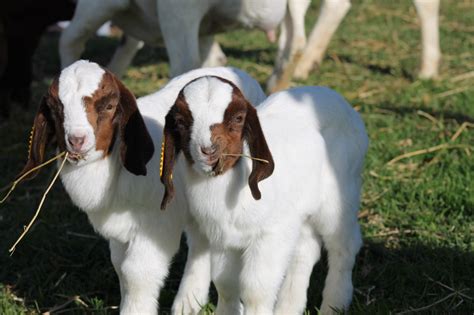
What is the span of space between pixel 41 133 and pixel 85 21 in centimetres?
278

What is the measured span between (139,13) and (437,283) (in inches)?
114

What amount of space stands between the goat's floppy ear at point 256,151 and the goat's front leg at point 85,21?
3024 millimetres

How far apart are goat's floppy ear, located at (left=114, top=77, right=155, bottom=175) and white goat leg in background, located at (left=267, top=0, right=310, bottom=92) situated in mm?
3563

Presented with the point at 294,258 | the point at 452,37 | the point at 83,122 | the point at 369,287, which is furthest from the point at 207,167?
the point at 452,37

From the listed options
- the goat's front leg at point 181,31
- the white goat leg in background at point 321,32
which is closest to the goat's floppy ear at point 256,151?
the goat's front leg at point 181,31

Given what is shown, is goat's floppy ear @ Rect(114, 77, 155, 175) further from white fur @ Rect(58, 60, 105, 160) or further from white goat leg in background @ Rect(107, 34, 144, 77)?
white goat leg in background @ Rect(107, 34, 144, 77)

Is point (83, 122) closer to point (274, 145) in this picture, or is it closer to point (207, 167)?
point (207, 167)

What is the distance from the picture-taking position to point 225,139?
3.22m

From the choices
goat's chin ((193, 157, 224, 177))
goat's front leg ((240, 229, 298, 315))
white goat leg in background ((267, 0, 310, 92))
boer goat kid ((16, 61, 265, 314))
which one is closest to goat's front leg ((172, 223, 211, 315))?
boer goat kid ((16, 61, 265, 314))

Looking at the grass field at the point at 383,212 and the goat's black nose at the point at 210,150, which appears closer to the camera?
the goat's black nose at the point at 210,150

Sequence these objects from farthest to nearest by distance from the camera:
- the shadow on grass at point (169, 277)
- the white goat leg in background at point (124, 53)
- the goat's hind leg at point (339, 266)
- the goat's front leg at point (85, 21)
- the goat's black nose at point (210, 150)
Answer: the white goat leg in background at point (124, 53) → the goat's front leg at point (85, 21) → the shadow on grass at point (169, 277) → the goat's hind leg at point (339, 266) → the goat's black nose at point (210, 150)

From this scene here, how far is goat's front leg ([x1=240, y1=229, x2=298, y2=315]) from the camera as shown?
136 inches

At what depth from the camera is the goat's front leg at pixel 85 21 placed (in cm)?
613

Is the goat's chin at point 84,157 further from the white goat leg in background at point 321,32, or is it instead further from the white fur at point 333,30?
the white fur at point 333,30
